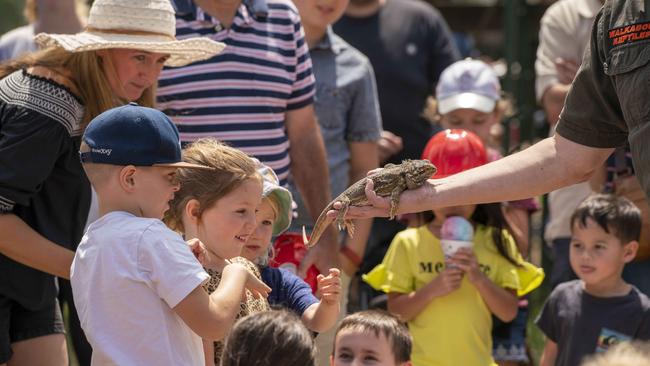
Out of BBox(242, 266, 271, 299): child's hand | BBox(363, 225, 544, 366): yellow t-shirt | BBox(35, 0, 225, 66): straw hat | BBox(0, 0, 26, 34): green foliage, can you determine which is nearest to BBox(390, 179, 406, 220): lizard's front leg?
BBox(242, 266, 271, 299): child's hand

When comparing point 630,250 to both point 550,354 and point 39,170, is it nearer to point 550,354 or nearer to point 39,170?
point 550,354

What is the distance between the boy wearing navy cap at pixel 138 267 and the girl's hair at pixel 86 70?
790 mm

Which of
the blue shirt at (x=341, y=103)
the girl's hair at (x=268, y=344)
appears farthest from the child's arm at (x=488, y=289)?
the girl's hair at (x=268, y=344)

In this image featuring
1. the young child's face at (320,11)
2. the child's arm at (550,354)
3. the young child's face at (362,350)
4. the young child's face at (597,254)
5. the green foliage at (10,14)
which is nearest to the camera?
the young child's face at (362,350)

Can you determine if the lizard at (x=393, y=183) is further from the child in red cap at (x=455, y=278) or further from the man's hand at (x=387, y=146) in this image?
the man's hand at (x=387, y=146)

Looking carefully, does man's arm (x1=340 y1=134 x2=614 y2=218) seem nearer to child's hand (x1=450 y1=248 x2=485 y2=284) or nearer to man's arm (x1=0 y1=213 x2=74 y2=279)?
man's arm (x1=0 y1=213 x2=74 y2=279)

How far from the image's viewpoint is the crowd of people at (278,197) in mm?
3568

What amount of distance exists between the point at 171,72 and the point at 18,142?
3.47ft

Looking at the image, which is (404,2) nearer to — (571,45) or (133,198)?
(571,45)

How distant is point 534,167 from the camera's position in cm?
396

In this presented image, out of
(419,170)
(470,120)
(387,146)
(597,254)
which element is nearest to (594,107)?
(419,170)

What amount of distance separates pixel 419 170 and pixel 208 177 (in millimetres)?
735

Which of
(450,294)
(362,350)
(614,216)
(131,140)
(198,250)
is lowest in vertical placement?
(450,294)

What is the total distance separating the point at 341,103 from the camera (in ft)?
20.6
